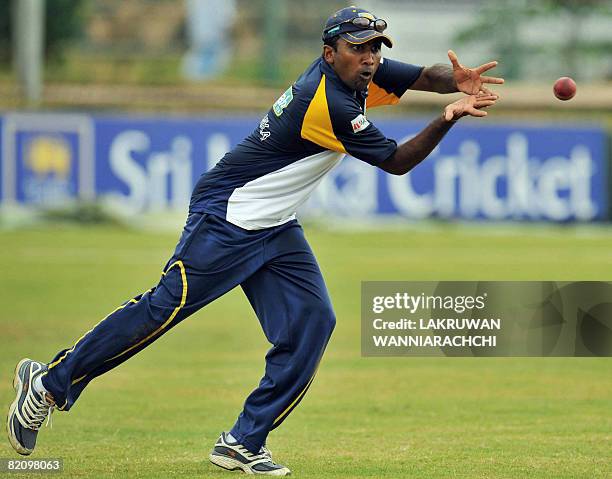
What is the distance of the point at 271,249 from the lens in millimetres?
7258

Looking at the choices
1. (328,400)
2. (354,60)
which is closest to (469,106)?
(354,60)

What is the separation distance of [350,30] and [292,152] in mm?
713

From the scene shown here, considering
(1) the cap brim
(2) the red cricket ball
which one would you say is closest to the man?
(1) the cap brim

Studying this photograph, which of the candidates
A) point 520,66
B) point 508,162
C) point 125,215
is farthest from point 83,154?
point 520,66

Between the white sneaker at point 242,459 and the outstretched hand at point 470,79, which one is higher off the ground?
the outstretched hand at point 470,79

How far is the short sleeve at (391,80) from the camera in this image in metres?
7.59

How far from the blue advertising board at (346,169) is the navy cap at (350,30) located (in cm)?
1761

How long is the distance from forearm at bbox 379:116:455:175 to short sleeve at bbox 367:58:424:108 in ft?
2.68

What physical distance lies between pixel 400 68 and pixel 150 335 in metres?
2.05

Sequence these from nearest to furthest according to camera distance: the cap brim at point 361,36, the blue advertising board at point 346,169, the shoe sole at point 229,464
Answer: the cap brim at point 361,36, the shoe sole at point 229,464, the blue advertising board at point 346,169

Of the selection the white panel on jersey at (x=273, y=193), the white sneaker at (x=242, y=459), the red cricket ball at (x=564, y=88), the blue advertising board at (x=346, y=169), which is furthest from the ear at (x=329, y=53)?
the blue advertising board at (x=346, y=169)

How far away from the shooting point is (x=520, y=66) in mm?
34406

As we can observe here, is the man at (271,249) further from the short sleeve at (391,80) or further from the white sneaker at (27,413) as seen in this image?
the short sleeve at (391,80)

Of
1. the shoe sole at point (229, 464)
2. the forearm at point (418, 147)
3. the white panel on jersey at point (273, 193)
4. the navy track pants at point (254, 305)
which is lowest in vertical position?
the shoe sole at point (229, 464)
